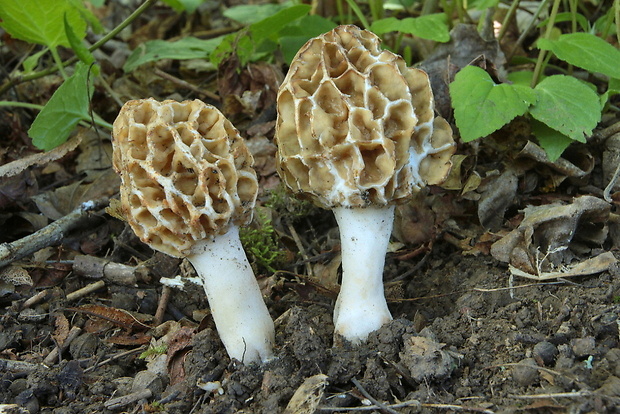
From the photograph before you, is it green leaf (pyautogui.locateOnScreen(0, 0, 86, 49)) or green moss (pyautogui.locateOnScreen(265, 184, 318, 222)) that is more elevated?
green leaf (pyautogui.locateOnScreen(0, 0, 86, 49))

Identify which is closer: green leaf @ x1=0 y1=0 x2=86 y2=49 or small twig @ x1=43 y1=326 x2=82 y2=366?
small twig @ x1=43 y1=326 x2=82 y2=366

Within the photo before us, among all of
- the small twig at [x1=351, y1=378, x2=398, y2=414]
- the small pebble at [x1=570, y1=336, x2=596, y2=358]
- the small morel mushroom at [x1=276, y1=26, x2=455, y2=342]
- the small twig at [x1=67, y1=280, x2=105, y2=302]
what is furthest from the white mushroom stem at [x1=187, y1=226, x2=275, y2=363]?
the small pebble at [x1=570, y1=336, x2=596, y2=358]

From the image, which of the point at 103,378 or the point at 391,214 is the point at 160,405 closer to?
the point at 103,378

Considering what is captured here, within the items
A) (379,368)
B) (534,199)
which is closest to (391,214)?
(379,368)

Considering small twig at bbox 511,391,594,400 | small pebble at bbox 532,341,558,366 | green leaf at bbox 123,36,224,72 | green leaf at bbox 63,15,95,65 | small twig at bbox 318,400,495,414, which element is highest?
green leaf at bbox 63,15,95,65

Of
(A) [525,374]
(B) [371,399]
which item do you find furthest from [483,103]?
(B) [371,399]

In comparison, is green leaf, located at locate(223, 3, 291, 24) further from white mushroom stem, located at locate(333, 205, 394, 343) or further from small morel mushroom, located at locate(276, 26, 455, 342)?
white mushroom stem, located at locate(333, 205, 394, 343)

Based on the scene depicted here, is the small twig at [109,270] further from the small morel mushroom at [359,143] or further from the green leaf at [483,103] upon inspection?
the green leaf at [483,103]

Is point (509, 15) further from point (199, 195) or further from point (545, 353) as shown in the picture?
point (199, 195)
